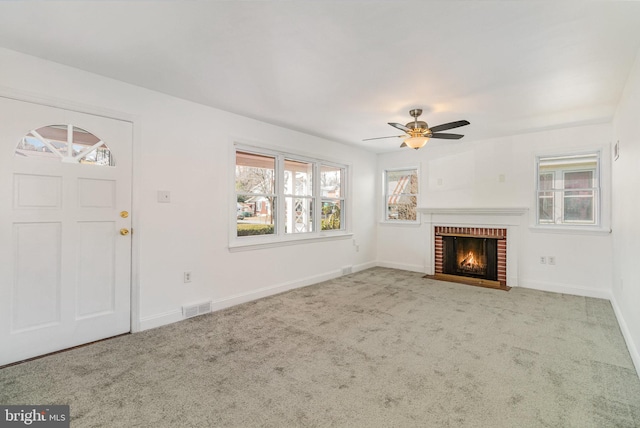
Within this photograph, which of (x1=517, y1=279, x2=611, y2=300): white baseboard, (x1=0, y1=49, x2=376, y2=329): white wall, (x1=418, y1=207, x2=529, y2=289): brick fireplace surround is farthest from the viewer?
(x1=418, y1=207, x2=529, y2=289): brick fireplace surround

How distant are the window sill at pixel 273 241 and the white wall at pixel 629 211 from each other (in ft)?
12.0

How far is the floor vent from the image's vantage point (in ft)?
11.1

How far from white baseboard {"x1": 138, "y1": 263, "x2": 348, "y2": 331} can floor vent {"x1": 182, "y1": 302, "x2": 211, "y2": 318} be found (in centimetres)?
4

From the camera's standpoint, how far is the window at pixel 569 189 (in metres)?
4.43

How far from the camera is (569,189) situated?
4562 mm

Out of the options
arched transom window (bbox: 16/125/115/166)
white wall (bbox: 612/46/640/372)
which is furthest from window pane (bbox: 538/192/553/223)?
arched transom window (bbox: 16/125/115/166)

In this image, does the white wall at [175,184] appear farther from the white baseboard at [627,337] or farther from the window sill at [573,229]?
the window sill at [573,229]

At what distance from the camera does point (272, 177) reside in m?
4.54

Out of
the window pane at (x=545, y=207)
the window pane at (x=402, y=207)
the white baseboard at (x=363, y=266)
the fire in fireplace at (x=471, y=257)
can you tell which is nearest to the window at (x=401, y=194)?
the window pane at (x=402, y=207)

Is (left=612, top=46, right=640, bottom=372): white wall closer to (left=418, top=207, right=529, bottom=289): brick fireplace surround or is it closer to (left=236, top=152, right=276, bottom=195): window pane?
(left=418, top=207, right=529, bottom=289): brick fireplace surround

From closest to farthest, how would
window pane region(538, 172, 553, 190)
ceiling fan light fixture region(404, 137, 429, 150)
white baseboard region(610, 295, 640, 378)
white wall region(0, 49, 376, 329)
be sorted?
white baseboard region(610, 295, 640, 378) < white wall region(0, 49, 376, 329) < ceiling fan light fixture region(404, 137, 429, 150) < window pane region(538, 172, 553, 190)

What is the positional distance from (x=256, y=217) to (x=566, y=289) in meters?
4.65

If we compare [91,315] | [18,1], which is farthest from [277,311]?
[18,1]

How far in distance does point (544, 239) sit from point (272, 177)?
14.0 feet
